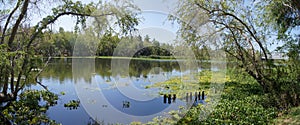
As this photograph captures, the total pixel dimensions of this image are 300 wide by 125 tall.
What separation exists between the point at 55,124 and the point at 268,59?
22.5ft

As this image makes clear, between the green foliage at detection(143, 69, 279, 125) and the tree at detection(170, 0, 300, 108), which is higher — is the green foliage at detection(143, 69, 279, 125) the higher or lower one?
the lower one

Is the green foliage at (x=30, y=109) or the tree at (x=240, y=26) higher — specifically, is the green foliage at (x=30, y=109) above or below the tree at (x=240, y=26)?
below

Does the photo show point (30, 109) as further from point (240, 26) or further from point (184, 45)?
point (240, 26)

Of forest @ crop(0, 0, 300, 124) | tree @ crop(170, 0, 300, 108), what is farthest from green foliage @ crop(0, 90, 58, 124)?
tree @ crop(170, 0, 300, 108)

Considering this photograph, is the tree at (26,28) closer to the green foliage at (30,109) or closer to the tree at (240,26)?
the green foliage at (30,109)

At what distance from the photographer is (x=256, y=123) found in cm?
518

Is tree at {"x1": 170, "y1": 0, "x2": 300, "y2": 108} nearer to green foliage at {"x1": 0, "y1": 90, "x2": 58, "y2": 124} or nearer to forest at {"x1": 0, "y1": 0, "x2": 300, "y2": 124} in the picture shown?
forest at {"x1": 0, "y1": 0, "x2": 300, "y2": 124}

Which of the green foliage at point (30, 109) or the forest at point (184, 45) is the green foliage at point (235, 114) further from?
the green foliage at point (30, 109)

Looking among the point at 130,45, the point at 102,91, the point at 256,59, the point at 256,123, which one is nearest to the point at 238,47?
the point at 256,59

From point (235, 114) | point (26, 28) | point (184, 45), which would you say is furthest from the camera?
point (184, 45)

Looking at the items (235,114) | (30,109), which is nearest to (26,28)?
(30,109)

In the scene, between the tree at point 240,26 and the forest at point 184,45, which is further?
the tree at point 240,26

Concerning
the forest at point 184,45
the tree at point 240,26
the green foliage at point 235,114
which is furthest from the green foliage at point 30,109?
the tree at point 240,26

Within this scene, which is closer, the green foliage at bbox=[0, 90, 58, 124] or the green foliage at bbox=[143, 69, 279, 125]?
the green foliage at bbox=[143, 69, 279, 125]
